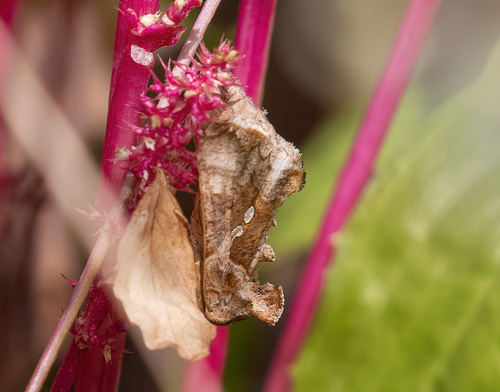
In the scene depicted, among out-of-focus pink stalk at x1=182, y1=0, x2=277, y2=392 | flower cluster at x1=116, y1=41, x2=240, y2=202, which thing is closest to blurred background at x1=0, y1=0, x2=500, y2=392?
out-of-focus pink stalk at x1=182, y1=0, x2=277, y2=392

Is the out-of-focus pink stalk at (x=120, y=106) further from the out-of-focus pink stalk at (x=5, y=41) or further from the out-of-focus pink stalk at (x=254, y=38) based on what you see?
the out-of-focus pink stalk at (x=5, y=41)

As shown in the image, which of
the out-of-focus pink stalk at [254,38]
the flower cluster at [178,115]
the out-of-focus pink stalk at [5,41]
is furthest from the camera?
the out-of-focus pink stalk at [5,41]

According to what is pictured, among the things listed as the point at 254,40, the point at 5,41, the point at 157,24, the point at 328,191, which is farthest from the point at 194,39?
the point at 328,191

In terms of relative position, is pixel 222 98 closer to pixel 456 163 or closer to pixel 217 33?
pixel 456 163

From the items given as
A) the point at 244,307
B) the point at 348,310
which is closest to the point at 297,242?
the point at 348,310

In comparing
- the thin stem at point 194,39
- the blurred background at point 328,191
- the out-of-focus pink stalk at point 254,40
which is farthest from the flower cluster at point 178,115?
the blurred background at point 328,191

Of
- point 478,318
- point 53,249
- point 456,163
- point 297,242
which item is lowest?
point 53,249

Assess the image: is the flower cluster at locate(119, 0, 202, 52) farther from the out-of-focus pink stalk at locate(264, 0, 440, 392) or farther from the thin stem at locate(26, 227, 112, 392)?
the out-of-focus pink stalk at locate(264, 0, 440, 392)
